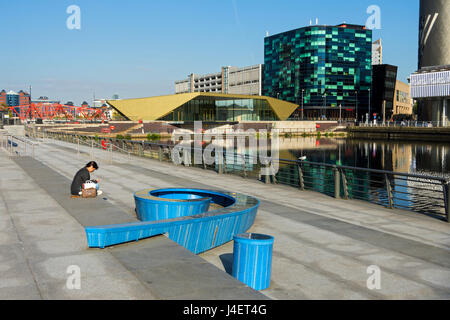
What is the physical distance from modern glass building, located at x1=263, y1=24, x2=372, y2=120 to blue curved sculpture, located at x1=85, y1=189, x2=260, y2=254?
15086cm

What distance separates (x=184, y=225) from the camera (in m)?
7.92

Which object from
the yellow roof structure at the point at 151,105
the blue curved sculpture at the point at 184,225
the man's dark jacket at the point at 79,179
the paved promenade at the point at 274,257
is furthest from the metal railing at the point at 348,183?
the yellow roof structure at the point at 151,105

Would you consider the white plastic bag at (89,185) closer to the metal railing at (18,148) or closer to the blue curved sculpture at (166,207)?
the blue curved sculpture at (166,207)

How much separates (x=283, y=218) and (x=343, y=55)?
6384 inches

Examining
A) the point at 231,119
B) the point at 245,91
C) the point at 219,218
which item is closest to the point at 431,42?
the point at 231,119

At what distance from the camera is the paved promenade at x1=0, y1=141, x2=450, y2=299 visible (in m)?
5.66

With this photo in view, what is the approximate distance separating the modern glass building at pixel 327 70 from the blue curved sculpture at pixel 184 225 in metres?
151

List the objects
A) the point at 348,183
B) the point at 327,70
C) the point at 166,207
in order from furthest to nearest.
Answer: the point at 327,70
the point at 348,183
the point at 166,207

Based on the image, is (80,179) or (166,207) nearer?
(166,207)

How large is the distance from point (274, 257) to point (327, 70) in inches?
6263

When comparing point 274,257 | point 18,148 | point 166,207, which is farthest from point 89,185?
point 18,148

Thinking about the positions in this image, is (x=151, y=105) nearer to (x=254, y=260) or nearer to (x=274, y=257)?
(x=274, y=257)

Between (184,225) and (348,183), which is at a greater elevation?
(184,225)

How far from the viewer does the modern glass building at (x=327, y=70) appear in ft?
518
